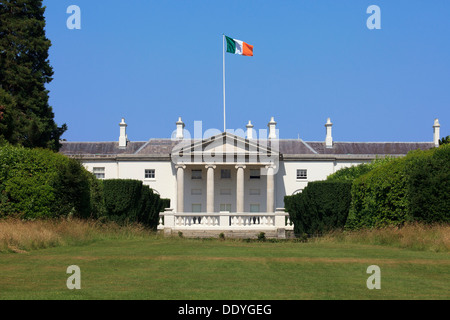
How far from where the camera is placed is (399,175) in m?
25.3

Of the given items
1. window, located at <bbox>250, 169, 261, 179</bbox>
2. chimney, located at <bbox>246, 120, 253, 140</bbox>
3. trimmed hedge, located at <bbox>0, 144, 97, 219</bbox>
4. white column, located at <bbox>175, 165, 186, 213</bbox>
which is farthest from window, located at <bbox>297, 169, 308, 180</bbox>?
trimmed hedge, located at <bbox>0, 144, 97, 219</bbox>

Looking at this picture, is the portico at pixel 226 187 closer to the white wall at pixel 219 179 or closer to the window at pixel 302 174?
the white wall at pixel 219 179

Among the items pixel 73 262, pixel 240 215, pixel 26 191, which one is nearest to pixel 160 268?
pixel 73 262

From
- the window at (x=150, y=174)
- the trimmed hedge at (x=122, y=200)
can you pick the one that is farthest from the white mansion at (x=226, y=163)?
the trimmed hedge at (x=122, y=200)

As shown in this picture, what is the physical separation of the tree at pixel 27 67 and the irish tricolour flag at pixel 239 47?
1554cm

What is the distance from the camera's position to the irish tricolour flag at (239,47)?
49062 millimetres

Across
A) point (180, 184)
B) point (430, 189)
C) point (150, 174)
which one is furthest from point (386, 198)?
point (150, 174)

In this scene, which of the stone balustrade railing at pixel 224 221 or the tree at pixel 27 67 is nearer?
the stone balustrade railing at pixel 224 221

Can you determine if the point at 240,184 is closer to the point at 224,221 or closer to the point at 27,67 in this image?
the point at 224,221

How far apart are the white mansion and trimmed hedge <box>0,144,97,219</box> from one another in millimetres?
41442

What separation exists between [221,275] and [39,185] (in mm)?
17058

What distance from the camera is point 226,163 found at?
71.3m
